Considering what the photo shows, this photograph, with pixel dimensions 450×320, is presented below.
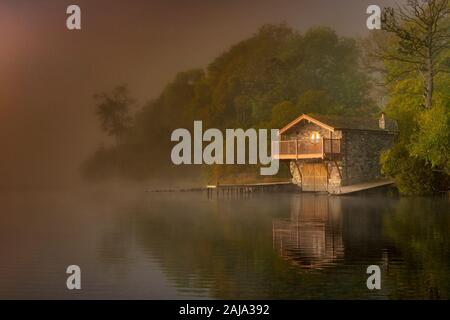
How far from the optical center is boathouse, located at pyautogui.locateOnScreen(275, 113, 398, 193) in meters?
38.7

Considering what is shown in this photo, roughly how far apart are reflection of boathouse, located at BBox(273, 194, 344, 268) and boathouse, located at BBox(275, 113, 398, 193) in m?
13.1

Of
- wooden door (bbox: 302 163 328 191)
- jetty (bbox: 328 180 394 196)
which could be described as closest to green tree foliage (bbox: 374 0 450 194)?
jetty (bbox: 328 180 394 196)

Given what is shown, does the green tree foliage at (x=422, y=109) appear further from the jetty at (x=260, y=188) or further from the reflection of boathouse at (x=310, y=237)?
the reflection of boathouse at (x=310, y=237)

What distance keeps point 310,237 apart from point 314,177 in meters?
23.5

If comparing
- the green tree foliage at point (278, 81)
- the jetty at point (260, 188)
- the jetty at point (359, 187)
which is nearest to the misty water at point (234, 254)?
the jetty at point (359, 187)

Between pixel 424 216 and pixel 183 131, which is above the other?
pixel 183 131

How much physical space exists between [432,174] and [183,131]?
33.4 metres

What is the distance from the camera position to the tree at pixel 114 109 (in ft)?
215

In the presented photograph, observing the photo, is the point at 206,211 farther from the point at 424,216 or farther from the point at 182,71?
the point at 182,71

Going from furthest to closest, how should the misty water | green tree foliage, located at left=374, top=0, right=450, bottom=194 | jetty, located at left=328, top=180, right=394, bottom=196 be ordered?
jetty, located at left=328, top=180, right=394, bottom=196
green tree foliage, located at left=374, top=0, right=450, bottom=194
the misty water

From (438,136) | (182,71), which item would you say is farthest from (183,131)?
(438,136)

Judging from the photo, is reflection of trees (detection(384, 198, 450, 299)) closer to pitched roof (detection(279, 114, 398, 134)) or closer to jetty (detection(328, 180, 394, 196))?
jetty (detection(328, 180, 394, 196))

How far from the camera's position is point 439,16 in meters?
37.2
